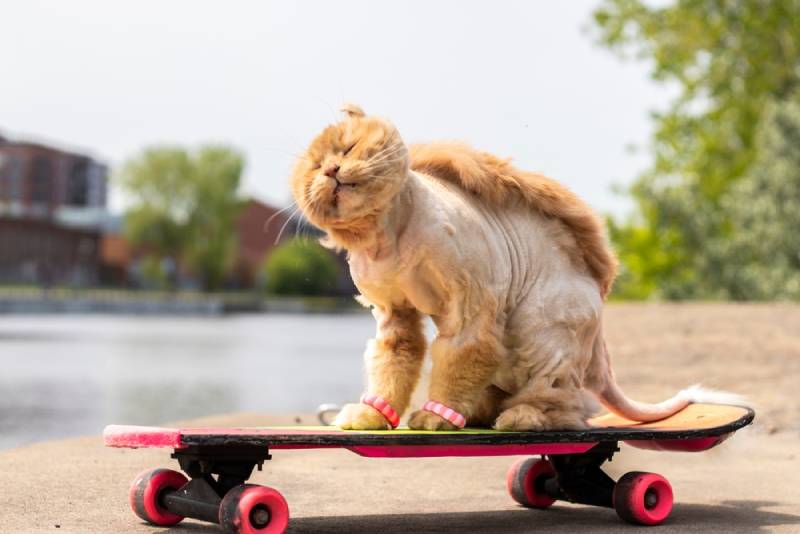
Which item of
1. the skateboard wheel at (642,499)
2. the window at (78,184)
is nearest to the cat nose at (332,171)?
the skateboard wheel at (642,499)

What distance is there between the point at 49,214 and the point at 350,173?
96990 millimetres

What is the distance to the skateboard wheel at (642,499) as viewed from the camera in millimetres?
5250

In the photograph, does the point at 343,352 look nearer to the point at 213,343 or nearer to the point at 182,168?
the point at 213,343

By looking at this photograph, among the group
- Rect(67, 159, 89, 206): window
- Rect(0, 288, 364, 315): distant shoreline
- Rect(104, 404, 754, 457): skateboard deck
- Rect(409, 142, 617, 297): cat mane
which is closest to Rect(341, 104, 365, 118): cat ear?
Rect(409, 142, 617, 297): cat mane

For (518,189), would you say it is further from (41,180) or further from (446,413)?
(41,180)

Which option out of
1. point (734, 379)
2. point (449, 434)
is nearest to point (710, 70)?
point (734, 379)

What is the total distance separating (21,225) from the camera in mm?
83250

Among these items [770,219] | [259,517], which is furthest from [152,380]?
[259,517]

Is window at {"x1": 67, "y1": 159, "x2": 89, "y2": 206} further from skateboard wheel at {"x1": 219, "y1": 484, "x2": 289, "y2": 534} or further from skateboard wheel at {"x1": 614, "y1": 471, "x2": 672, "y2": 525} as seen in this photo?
skateboard wheel at {"x1": 219, "y1": 484, "x2": 289, "y2": 534}

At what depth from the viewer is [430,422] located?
15.9ft

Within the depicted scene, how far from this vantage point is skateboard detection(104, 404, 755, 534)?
443cm

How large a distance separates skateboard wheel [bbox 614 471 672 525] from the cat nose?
6.50 feet

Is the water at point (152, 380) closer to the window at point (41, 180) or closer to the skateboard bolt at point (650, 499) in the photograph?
the skateboard bolt at point (650, 499)

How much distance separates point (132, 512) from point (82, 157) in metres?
99.7
